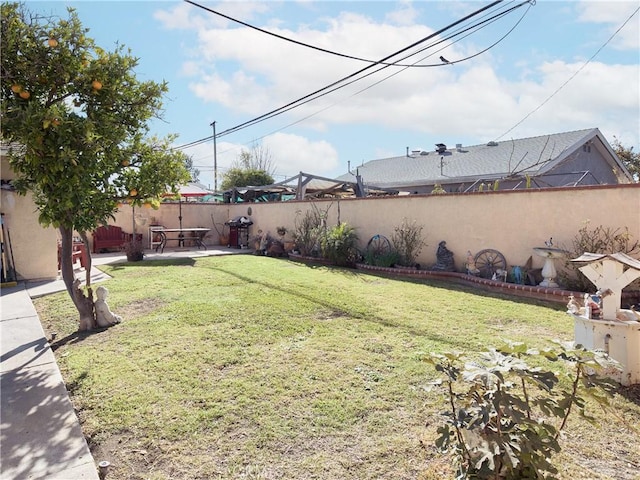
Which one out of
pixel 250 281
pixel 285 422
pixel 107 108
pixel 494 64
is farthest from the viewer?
pixel 494 64

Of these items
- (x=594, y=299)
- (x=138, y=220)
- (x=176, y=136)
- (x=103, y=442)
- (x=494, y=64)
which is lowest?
(x=103, y=442)

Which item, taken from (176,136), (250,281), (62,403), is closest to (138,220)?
(250,281)

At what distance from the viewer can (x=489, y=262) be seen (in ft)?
25.3

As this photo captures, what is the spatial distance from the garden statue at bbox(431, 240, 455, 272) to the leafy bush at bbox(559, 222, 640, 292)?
7.20ft

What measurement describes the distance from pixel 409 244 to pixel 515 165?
8582mm

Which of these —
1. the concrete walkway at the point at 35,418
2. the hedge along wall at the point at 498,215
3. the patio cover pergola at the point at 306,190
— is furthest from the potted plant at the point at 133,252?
the concrete walkway at the point at 35,418

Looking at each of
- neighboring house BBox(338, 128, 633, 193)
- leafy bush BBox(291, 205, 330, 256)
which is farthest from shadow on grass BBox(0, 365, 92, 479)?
neighboring house BBox(338, 128, 633, 193)

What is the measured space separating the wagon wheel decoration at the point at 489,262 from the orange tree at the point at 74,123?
6.05 meters

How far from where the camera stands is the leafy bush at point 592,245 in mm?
5980

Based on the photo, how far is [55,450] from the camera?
2.38 m

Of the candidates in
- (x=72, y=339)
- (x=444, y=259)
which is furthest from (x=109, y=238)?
(x=444, y=259)

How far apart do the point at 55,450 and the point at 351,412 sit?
1917 millimetres

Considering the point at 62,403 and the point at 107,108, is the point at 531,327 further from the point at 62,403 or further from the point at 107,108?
the point at 107,108

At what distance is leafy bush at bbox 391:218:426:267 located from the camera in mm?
8992
